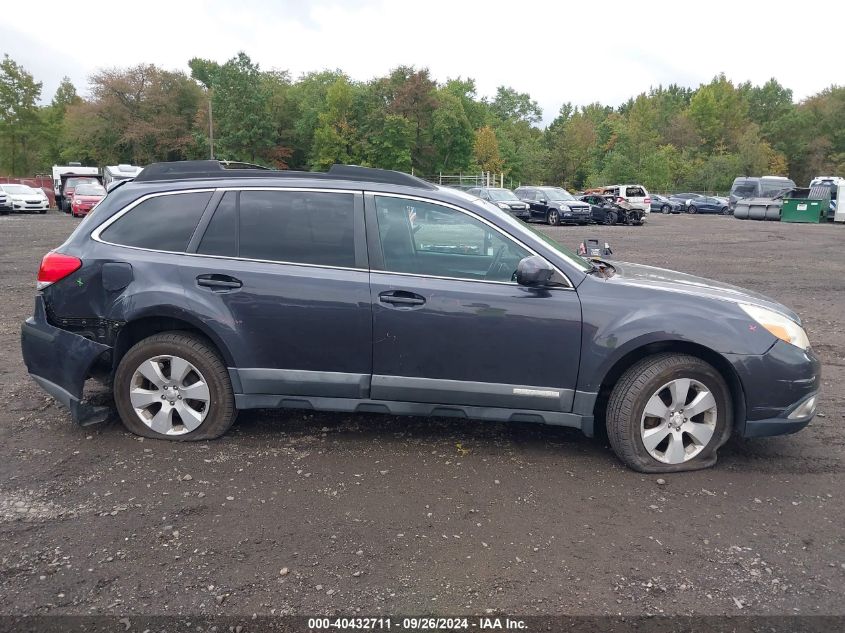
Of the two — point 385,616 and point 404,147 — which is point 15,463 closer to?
point 385,616

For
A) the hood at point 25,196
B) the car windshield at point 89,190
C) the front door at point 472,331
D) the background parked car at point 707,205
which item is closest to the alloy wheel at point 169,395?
the front door at point 472,331

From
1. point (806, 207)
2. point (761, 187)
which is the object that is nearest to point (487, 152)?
point (761, 187)

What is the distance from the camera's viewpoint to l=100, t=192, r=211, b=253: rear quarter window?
4.34m

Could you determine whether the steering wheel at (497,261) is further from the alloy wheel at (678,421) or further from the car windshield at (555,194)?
the car windshield at (555,194)

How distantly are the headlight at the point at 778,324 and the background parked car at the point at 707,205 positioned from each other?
154 feet

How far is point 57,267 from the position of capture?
4301 mm

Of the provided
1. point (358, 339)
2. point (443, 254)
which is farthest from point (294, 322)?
point (443, 254)

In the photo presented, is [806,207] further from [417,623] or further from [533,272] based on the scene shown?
[417,623]

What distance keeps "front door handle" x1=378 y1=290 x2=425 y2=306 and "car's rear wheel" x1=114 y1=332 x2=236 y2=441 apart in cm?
118

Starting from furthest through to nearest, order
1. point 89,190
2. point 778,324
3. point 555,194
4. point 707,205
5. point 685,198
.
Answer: point 685,198, point 707,205, point 89,190, point 555,194, point 778,324

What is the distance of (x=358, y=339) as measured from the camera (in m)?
4.09

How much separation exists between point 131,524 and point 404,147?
2163 inches

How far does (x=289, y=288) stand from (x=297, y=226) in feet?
1.46

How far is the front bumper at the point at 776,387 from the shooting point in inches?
154
